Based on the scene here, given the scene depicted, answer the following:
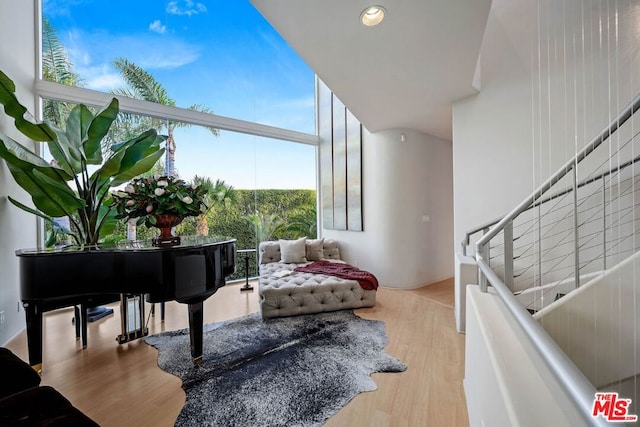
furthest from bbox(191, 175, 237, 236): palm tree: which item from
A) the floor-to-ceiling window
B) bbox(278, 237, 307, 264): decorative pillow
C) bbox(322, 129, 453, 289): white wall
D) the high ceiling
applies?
the high ceiling

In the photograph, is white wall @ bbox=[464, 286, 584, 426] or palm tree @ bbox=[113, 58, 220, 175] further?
palm tree @ bbox=[113, 58, 220, 175]

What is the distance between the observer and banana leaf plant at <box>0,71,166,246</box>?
7.68 ft

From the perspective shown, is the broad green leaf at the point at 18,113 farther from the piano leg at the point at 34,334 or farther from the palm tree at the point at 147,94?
the piano leg at the point at 34,334

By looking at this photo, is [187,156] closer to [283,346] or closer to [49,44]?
[49,44]

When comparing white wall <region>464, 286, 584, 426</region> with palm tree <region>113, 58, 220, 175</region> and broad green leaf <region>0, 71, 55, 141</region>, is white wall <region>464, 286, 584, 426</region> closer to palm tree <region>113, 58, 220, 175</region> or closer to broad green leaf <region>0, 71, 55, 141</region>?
broad green leaf <region>0, 71, 55, 141</region>

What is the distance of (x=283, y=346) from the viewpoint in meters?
2.57

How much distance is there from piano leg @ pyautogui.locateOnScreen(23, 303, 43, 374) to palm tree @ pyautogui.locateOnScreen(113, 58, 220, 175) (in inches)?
98.3

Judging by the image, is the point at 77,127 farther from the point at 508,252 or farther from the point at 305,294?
the point at 508,252

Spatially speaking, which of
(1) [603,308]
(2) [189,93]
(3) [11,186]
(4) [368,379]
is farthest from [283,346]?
(2) [189,93]

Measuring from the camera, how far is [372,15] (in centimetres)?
216

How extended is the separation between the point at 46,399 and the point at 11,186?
2881 mm

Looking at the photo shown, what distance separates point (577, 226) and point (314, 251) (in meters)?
3.81

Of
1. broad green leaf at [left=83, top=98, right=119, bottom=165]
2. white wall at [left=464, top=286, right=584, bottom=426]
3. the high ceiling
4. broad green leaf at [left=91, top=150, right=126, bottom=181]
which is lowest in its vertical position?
white wall at [left=464, top=286, right=584, bottom=426]

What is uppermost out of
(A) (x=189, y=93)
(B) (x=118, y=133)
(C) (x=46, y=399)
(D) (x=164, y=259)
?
(A) (x=189, y=93)
